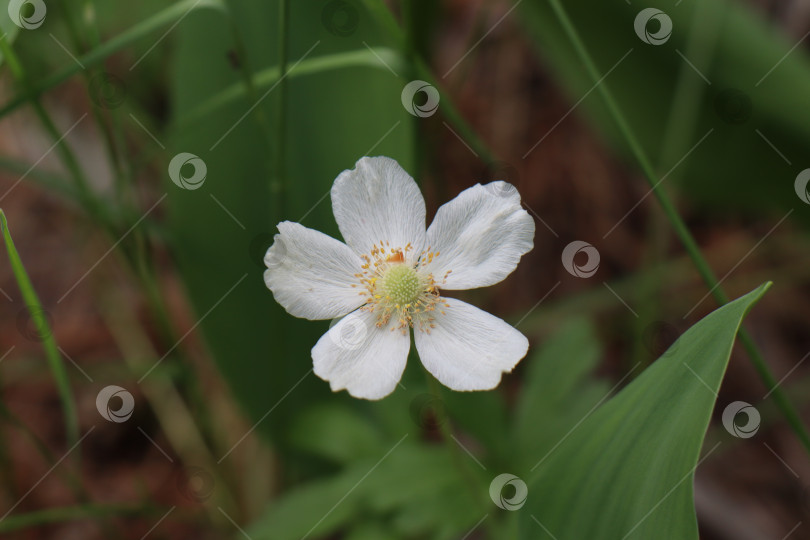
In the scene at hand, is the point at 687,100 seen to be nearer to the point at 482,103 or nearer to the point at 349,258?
the point at 482,103

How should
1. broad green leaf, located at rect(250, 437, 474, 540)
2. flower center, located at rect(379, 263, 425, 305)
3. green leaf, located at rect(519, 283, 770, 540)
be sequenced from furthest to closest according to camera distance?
broad green leaf, located at rect(250, 437, 474, 540)
flower center, located at rect(379, 263, 425, 305)
green leaf, located at rect(519, 283, 770, 540)

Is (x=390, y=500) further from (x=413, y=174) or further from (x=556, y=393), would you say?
(x=413, y=174)

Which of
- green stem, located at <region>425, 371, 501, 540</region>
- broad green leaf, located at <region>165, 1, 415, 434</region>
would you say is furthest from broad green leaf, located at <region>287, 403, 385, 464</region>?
green stem, located at <region>425, 371, 501, 540</region>

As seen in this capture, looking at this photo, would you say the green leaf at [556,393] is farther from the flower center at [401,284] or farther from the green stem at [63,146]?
the green stem at [63,146]

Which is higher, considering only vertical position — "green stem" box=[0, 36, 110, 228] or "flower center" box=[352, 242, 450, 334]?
"green stem" box=[0, 36, 110, 228]

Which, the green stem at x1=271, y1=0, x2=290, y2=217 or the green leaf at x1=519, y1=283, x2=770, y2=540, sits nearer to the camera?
the green leaf at x1=519, y1=283, x2=770, y2=540

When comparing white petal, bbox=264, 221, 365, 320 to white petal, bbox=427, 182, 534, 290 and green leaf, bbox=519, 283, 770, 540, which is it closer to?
white petal, bbox=427, 182, 534, 290

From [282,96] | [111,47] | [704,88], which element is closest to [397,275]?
[282,96]
